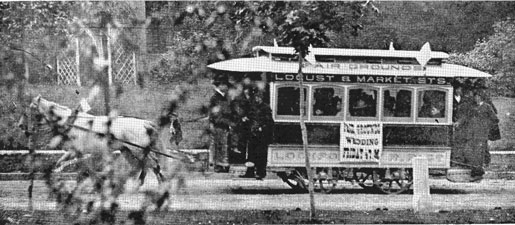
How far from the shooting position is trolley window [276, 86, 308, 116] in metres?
9.73

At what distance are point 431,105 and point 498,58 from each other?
93cm

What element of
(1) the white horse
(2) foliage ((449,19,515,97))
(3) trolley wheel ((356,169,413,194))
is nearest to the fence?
(1) the white horse

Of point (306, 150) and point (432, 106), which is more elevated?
point (432, 106)

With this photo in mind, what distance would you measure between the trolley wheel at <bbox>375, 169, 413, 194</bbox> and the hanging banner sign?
9.9 inches

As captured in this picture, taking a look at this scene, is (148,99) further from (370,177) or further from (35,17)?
(370,177)

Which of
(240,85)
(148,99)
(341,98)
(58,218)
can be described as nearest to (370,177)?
(341,98)

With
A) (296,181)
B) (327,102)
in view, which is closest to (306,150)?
(296,181)

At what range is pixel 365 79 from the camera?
9.91 m

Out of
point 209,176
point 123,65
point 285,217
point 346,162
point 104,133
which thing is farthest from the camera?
point 346,162

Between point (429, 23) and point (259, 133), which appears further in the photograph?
point (259, 133)

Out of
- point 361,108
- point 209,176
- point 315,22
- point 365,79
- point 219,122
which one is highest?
point 315,22

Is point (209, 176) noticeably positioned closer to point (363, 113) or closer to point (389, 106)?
point (363, 113)

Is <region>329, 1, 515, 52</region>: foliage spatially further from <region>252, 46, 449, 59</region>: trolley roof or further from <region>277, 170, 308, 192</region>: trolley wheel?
Answer: <region>277, 170, 308, 192</region>: trolley wheel

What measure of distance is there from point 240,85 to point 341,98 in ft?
3.90
